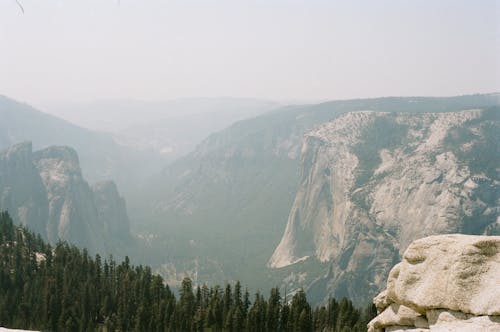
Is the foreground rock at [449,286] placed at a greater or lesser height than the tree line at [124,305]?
greater

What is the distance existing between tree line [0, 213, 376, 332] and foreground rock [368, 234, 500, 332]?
66125 millimetres

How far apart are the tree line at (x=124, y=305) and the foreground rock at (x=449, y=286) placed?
217 ft

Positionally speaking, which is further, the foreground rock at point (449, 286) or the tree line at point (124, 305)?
the tree line at point (124, 305)

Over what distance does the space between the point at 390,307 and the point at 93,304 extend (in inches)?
4761

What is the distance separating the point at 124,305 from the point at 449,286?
126 metres

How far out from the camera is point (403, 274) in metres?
42.6

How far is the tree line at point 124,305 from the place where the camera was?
128 meters

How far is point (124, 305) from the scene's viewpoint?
472 feet

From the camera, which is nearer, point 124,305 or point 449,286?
point 449,286

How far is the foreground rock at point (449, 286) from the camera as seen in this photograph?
34.3m

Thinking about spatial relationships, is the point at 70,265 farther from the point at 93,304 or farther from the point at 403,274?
the point at 403,274

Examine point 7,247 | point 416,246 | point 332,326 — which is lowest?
point 332,326

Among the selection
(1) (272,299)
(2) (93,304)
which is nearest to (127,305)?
(2) (93,304)

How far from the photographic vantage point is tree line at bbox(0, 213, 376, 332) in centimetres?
12762
